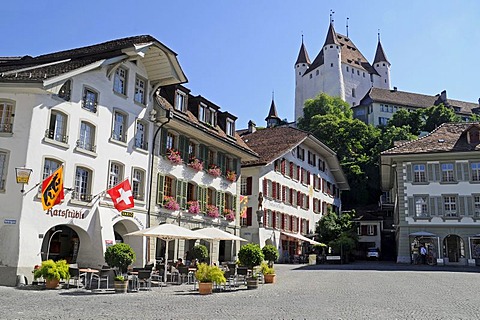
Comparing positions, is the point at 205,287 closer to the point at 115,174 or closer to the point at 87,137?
the point at 115,174

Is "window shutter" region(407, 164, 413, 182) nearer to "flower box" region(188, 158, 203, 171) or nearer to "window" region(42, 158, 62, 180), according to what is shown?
"flower box" region(188, 158, 203, 171)

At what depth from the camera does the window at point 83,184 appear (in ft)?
64.0

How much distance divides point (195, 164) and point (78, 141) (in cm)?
804

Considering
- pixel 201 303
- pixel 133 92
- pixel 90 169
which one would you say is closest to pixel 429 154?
pixel 133 92

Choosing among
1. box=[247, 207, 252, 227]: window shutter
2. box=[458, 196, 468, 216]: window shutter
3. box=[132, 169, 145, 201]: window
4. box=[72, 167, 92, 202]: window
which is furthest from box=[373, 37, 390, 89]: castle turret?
box=[72, 167, 92, 202]: window

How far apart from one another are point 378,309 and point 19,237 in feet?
Result: 39.1

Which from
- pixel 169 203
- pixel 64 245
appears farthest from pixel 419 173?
pixel 64 245

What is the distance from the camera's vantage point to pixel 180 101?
26281 mm

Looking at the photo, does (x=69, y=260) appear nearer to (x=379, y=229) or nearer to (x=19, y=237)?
(x=19, y=237)

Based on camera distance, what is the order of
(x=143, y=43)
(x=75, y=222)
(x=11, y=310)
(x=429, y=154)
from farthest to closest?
(x=429, y=154) < (x=143, y=43) < (x=75, y=222) < (x=11, y=310)

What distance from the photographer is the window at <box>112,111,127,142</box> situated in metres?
21.7

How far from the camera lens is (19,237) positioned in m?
16.9

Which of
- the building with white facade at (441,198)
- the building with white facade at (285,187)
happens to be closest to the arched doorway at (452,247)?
the building with white facade at (441,198)

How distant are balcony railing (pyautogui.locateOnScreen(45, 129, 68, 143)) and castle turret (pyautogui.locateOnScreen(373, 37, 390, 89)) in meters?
101
